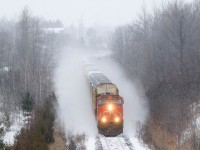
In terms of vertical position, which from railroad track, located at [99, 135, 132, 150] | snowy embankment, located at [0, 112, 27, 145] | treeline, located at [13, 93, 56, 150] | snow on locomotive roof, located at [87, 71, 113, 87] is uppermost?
snow on locomotive roof, located at [87, 71, 113, 87]

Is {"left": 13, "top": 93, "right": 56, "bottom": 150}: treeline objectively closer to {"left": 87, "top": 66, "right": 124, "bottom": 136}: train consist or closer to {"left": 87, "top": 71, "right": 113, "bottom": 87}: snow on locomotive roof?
{"left": 87, "top": 66, "right": 124, "bottom": 136}: train consist

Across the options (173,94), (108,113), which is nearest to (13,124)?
(108,113)

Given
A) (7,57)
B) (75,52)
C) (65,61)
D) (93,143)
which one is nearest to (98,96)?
(93,143)

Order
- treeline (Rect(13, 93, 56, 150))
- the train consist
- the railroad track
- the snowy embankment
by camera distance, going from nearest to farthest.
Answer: treeline (Rect(13, 93, 56, 150)), the railroad track, the train consist, the snowy embankment

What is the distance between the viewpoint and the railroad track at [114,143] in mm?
20216

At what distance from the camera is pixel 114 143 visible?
69.3 ft

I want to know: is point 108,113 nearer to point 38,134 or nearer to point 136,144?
point 136,144

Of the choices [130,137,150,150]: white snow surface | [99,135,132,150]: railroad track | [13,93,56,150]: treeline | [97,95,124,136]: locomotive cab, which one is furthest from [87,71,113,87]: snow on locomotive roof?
[130,137,150,150]: white snow surface

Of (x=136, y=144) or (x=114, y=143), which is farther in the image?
(x=136, y=144)

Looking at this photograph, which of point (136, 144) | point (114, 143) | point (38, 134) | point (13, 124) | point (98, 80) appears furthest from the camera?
point (13, 124)

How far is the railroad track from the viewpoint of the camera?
796 inches

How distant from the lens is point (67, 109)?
32875 millimetres

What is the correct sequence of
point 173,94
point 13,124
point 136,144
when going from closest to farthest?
1. point 136,144
2. point 173,94
3. point 13,124

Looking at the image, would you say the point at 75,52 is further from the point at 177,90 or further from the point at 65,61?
the point at 177,90
